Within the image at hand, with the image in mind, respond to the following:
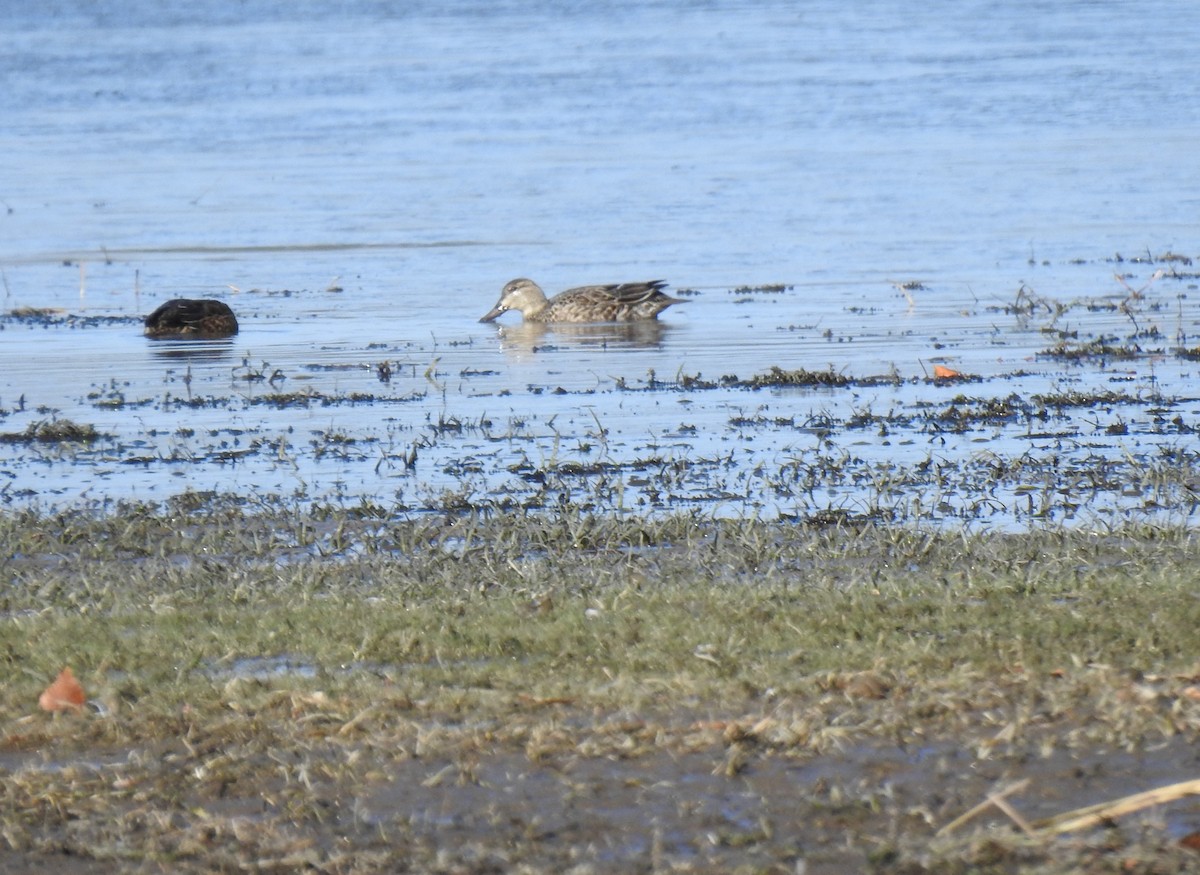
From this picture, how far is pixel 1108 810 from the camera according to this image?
4441 mm

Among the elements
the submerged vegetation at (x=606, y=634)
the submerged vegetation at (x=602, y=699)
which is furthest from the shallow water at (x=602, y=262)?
the submerged vegetation at (x=602, y=699)

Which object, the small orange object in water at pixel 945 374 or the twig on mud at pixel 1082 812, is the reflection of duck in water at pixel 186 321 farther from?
the twig on mud at pixel 1082 812

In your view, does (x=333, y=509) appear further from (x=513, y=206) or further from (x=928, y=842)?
(x=513, y=206)

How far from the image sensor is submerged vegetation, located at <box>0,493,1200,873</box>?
14.8 ft

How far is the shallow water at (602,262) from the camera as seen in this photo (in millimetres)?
9781

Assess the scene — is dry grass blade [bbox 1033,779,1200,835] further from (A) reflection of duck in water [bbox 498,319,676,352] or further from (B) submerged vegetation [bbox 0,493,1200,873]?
(A) reflection of duck in water [bbox 498,319,676,352]

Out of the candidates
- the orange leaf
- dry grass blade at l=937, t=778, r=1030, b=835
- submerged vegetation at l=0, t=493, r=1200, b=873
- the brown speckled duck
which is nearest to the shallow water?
the brown speckled duck

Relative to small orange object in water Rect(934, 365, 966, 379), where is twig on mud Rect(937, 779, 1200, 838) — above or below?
below

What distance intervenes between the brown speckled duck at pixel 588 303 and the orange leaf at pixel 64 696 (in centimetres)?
1033

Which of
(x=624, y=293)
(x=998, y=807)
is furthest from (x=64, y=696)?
(x=624, y=293)

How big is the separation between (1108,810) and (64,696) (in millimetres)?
2712

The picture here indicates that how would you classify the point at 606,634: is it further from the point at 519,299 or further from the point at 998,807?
the point at 519,299

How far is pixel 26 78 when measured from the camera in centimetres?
3912

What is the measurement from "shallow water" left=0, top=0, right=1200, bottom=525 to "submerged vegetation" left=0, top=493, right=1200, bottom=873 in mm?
1324
